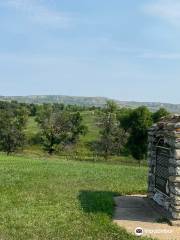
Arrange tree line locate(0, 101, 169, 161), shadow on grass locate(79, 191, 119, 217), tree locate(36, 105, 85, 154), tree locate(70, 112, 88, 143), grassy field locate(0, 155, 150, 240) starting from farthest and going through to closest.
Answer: tree locate(70, 112, 88, 143)
tree locate(36, 105, 85, 154)
tree line locate(0, 101, 169, 161)
shadow on grass locate(79, 191, 119, 217)
grassy field locate(0, 155, 150, 240)

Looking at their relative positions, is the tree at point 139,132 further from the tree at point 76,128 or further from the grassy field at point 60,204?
the grassy field at point 60,204

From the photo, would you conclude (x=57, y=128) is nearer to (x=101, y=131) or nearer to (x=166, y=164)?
(x=101, y=131)

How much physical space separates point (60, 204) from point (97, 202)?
1352 mm

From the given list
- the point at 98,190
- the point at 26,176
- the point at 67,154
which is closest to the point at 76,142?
the point at 67,154

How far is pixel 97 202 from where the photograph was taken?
17734mm

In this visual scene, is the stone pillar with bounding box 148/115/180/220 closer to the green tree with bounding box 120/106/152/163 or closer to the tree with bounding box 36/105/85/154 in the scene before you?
the green tree with bounding box 120/106/152/163

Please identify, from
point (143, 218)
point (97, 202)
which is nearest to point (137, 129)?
point (97, 202)

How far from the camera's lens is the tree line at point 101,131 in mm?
66562

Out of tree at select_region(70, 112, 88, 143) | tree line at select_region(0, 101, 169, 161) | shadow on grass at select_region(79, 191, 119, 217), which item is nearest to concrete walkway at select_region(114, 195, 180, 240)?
shadow on grass at select_region(79, 191, 119, 217)

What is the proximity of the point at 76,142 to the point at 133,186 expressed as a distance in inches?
2150

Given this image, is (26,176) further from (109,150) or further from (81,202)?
(109,150)

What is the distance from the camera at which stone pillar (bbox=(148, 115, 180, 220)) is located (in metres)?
14.9

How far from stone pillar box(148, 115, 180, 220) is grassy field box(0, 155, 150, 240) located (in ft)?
5.97

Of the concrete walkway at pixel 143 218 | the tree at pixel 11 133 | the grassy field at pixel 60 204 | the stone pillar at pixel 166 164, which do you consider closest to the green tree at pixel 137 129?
the tree at pixel 11 133
